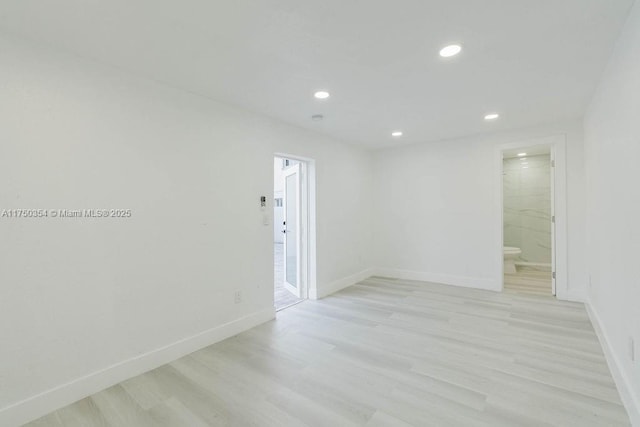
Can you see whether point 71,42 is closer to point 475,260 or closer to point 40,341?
point 40,341

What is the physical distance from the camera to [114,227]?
87.4 inches

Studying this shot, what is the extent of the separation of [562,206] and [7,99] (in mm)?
5574

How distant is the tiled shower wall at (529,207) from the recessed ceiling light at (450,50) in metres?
5.29

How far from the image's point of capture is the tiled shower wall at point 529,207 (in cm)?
601

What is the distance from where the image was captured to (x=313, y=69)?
91.7 inches

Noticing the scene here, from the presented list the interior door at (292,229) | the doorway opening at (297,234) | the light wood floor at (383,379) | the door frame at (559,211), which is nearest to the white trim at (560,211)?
the door frame at (559,211)

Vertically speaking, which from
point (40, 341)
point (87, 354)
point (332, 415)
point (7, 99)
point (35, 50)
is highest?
point (35, 50)

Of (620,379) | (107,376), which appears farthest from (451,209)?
(107,376)

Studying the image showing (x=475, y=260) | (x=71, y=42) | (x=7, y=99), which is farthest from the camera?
(x=475, y=260)

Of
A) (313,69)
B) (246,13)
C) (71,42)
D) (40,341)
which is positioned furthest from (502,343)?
(71,42)

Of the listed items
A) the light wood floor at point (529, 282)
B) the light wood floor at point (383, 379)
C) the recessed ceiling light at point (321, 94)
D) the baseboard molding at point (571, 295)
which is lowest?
the light wood floor at point (383, 379)

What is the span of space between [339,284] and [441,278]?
172 centimetres

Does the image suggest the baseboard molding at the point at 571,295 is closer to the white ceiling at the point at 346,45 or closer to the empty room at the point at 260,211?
the empty room at the point at 260,211

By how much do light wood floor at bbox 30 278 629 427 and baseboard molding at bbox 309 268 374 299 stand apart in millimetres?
782
